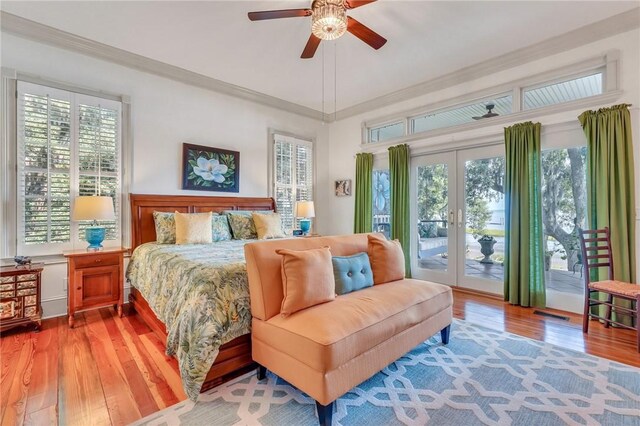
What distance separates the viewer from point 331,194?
6.19m

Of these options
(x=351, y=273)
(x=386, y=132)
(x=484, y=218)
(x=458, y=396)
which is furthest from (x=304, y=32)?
(x=458, y=396)

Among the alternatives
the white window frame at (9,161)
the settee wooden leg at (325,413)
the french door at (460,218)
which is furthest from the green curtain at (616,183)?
the white window frame at (9,161)

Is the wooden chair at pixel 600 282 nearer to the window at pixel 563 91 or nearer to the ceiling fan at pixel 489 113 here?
the window at pixel 563 91

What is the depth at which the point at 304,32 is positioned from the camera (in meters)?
3.30

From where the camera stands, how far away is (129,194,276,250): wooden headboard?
376cm

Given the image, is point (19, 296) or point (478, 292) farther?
point (478, 292)

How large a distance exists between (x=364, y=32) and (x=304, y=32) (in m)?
0.96

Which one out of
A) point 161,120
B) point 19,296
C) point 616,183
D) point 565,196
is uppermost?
point 161,120

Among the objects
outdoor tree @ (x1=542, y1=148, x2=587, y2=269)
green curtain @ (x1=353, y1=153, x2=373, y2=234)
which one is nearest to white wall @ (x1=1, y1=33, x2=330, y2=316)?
green curtain @ (x1=353, y1=153, x2=373, y2=234)

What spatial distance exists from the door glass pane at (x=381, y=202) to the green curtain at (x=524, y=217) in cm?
197

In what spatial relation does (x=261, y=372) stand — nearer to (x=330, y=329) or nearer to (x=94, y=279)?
(x=330, y=329)

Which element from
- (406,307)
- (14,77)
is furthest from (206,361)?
(14,77)

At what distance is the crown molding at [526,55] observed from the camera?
3.05 meters

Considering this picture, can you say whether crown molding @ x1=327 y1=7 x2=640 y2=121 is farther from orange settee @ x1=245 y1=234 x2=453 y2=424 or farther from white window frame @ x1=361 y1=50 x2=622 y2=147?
orange settee @ x1=245 y1=234 x2=453 y2=424
